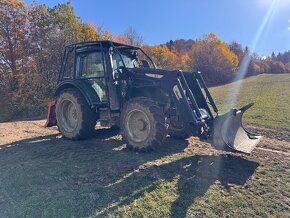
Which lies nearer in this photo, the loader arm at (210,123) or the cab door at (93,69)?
the loader arm at (210,123)

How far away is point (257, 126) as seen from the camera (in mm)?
10070

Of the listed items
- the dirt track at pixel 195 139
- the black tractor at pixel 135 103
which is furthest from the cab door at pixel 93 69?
the dirt track at pixel 195 139

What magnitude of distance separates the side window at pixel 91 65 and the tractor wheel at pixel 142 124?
1.44 m

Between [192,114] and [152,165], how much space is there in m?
1.31

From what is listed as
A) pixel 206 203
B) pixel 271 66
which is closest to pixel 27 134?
pixel 206 203

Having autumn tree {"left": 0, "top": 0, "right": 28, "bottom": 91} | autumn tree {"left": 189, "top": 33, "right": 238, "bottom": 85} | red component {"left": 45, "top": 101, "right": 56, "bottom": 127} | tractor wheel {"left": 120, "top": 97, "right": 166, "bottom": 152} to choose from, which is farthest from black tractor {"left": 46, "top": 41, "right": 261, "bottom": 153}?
autumn tree {"left": 189, "top": 33, "right": 238, "bottom": 85}

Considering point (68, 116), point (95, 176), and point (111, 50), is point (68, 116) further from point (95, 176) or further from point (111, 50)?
point (95, 176)

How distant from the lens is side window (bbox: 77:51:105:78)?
6.89 m

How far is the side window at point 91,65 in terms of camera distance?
6.89 metres

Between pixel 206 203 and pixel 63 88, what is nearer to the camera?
pixel 206 203

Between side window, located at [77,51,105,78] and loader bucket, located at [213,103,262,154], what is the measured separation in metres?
3.11

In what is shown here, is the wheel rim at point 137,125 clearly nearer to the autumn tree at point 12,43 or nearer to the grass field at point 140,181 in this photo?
the grass field at point 140,181

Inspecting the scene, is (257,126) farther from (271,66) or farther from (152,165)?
(271,66)

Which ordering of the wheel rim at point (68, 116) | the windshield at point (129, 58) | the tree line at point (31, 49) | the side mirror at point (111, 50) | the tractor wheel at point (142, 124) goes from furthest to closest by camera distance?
the tree line at point (31, 49) < the wheel rim at point (68, 116) < the windshield at point (129, 58) < the side mirror at point (111, 50) < the tractor wheel at point (142, 124)
